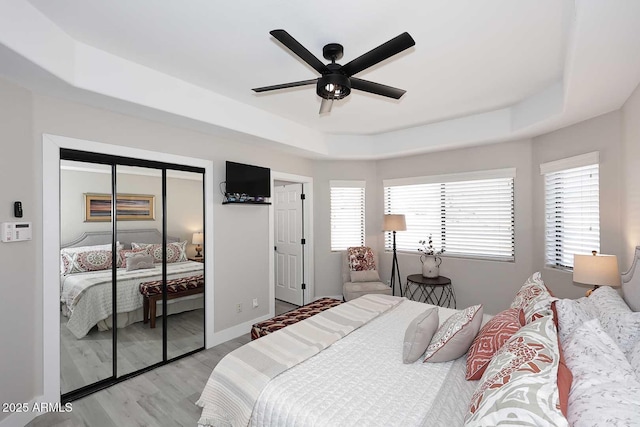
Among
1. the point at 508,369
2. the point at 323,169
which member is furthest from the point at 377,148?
the point at 508,369

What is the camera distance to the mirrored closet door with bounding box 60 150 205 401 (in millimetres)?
2486

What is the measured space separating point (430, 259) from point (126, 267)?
386cm

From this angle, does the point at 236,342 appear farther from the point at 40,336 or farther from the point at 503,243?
the point at 503,243

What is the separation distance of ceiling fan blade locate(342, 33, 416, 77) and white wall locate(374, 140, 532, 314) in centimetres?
298

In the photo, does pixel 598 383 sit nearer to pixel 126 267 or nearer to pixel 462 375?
pixel 462 375

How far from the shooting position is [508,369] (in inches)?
44.9

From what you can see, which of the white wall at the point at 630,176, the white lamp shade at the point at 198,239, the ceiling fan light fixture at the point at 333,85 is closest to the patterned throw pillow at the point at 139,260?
the white lamp shade at the point at 198,239

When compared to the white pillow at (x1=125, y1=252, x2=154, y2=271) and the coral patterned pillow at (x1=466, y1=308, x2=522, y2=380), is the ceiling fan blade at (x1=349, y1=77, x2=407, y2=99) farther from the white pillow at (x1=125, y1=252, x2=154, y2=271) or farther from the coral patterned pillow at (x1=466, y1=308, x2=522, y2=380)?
the white pillow at (x1=125, y1=252, x2=154, y2=271)

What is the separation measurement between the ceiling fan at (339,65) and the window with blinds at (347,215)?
9.12 ft

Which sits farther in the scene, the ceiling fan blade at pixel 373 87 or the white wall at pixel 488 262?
the white wall at pixel 488 262

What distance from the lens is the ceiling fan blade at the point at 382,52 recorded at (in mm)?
1589

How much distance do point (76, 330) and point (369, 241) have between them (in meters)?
4.04

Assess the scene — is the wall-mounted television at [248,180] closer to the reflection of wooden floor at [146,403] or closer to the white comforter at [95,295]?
the white comforter at [95,295]

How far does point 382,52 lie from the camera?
5.64ft
